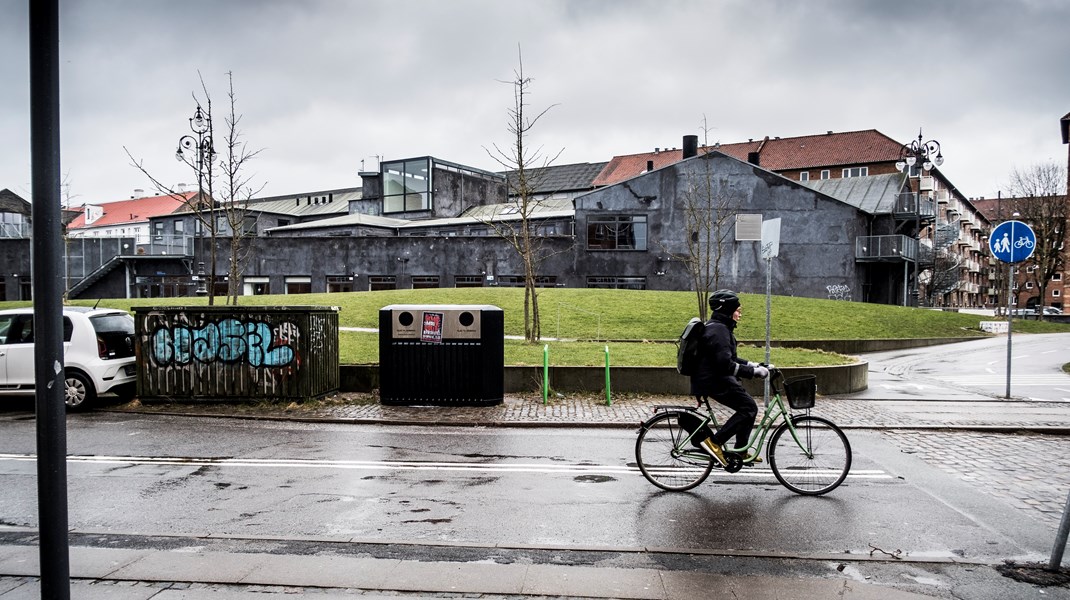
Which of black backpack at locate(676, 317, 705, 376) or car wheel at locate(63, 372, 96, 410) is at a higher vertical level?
black backpack at locate(676, 317, 705, 376)

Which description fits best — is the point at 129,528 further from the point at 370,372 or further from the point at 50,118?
the point at 370,372

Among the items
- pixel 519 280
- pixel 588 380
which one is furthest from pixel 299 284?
pixel 588 380

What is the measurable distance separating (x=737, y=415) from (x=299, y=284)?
39.8 m

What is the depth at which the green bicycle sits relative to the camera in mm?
6715

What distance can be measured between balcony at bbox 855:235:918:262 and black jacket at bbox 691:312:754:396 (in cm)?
3767

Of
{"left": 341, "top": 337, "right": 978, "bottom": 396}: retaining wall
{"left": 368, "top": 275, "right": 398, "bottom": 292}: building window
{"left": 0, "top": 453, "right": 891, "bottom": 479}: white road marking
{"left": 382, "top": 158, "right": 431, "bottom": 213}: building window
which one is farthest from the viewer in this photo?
{"left": 382, "top": 158, "right": 431, "bottom": 213}: building window

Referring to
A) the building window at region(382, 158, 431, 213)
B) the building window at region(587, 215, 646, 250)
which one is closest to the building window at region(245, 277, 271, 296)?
the building window at region(382, 158, 431, 213)

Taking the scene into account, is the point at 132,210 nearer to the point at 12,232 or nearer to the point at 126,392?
the point at 12,232

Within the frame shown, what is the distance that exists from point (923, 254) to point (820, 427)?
44913 mm

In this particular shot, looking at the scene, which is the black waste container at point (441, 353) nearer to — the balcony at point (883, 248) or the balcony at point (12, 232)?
the balcony at point (883, 248)

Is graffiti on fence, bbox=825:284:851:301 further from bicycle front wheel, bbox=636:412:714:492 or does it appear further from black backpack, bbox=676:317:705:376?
black backpack, bbox=676:317:705:376

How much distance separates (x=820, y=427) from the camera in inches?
267

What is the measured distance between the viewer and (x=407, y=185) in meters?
58.5

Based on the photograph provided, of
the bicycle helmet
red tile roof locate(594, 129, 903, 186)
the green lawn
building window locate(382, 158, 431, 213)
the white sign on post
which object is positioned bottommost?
the green lawn
